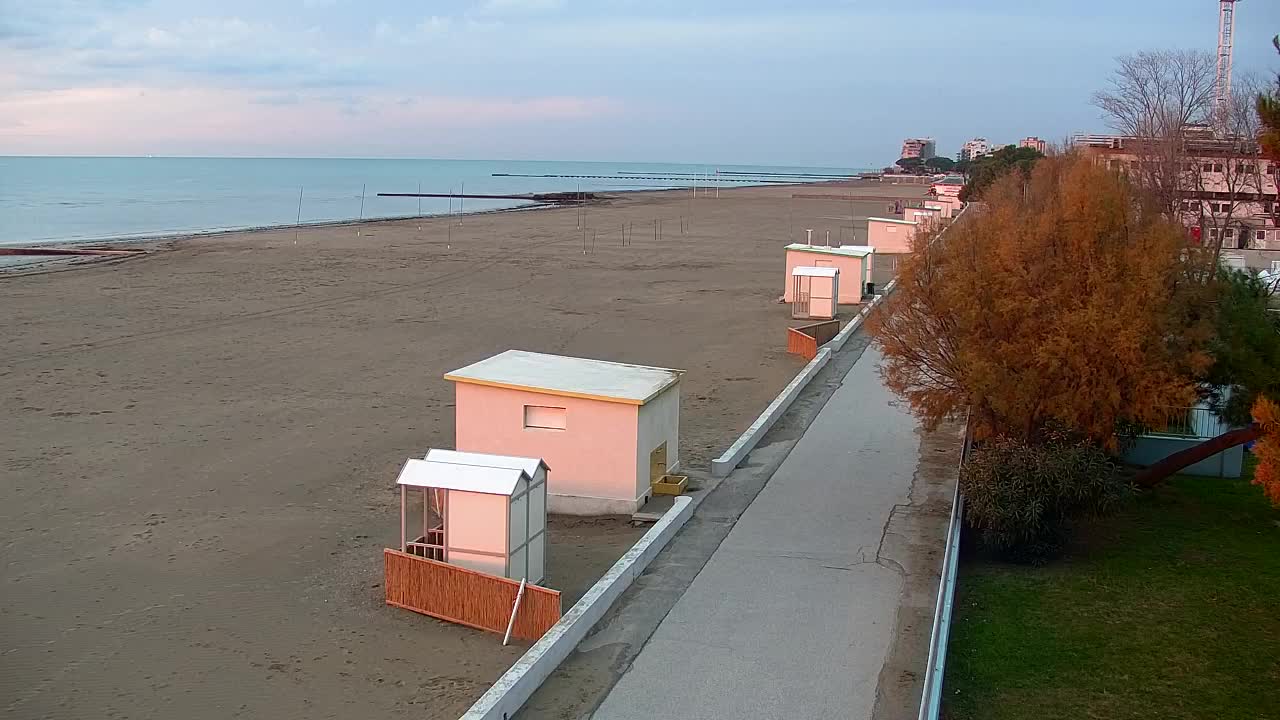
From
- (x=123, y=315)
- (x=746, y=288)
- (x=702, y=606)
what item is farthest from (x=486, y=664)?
(x=746, y=288)

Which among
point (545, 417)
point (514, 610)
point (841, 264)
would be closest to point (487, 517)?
point (514, 610)

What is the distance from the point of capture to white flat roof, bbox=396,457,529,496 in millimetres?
11352

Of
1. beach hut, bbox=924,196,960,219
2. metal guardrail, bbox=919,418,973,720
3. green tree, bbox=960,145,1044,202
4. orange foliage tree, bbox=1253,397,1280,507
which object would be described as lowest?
metal guardrail, bbox=919,418,973,720

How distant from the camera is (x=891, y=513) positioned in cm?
1369

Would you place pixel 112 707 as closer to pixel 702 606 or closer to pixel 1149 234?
pixel 702 606

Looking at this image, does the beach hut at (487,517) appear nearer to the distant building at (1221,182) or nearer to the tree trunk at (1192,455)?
the tree trunk at (1192,455)

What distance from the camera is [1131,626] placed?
11.7 m

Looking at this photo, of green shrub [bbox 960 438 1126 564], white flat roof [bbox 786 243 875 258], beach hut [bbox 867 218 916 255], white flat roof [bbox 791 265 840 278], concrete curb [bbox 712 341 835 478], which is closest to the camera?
green shrub [bbox 960 438 1126 564]

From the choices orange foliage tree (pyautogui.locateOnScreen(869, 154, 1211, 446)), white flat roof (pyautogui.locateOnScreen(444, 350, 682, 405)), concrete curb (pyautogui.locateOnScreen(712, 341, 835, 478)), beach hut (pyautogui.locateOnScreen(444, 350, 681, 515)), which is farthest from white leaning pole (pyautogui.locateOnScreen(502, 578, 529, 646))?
orange foliage tree (pyautogui.locateOnScreen(869, 154, 1211, 446))

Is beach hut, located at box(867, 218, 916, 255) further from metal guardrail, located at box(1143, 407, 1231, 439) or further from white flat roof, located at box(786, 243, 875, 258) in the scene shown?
metal guardrail, located at box(1143, 407, 1231, 439)

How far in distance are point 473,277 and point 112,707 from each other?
31153 millimetres

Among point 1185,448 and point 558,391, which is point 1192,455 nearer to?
point 1185,448

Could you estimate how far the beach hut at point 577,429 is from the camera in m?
14.1

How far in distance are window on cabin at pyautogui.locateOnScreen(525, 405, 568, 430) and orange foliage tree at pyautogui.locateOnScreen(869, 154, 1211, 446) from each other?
13.6ft
